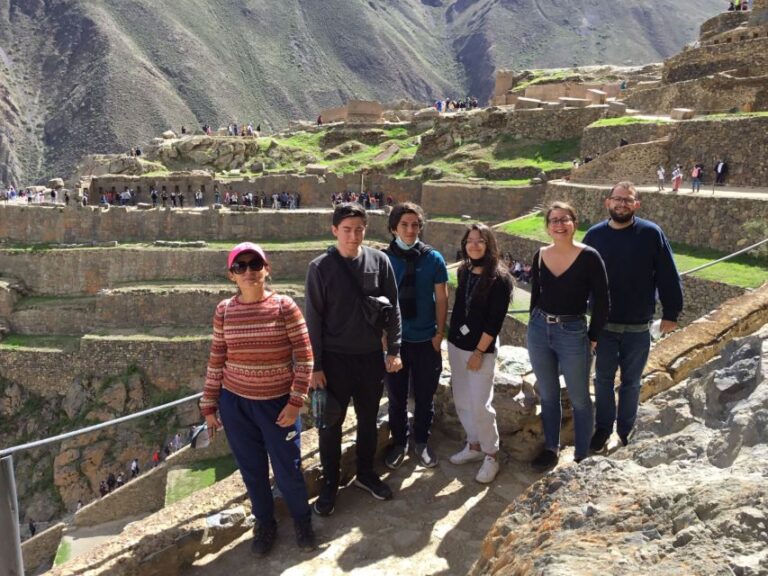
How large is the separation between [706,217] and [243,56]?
258 ft

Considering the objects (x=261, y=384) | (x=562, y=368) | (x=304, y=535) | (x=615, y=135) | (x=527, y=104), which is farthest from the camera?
(x=527, y=104)

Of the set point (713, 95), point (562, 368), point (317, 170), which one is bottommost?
point (562, 368)

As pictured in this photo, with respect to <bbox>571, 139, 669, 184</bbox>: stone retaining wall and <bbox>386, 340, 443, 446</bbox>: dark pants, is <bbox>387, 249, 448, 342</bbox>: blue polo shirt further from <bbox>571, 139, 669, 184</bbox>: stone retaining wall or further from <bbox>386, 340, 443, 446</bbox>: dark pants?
<bbox>571, 139, 669, 184</bbox>: stone retaining wall

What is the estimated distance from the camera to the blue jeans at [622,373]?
14.9 ft

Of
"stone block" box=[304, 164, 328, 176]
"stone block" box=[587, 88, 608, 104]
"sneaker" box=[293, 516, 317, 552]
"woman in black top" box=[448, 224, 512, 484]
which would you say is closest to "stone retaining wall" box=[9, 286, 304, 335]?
"stone block" box=[304, 164, 328, 176]

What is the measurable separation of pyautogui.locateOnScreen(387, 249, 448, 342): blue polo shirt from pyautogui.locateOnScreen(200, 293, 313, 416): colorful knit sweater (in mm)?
1110

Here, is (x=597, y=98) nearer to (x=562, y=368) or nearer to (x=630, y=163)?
(x=630, y=163)

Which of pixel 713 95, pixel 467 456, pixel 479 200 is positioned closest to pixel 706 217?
pixel 713 95

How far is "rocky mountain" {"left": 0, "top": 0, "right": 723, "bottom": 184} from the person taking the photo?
6781 cm

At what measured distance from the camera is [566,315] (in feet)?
14.1

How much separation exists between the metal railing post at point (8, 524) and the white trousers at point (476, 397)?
282 centimetres

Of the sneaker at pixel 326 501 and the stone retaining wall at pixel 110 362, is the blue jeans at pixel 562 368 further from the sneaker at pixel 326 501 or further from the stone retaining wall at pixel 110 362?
the stone retaining wall at pixel 110 362

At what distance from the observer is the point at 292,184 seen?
28.1m

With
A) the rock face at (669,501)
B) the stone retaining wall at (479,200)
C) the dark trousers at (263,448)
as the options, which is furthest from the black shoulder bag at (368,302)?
the stone retaining wall at (479,200)
